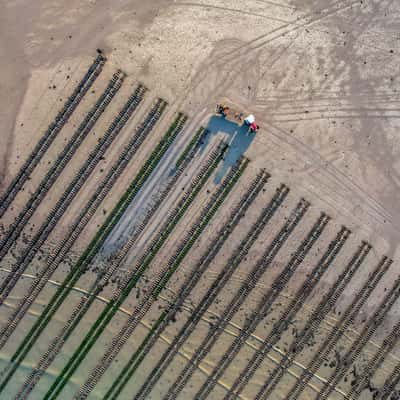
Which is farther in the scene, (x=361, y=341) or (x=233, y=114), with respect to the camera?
(x=361, y=341)

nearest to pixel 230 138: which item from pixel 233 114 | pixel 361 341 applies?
pixel 233 114

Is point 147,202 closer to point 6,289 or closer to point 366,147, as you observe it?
point 6,289

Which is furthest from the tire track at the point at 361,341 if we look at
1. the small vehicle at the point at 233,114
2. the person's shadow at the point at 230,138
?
the small vehicle at the point at 233,114

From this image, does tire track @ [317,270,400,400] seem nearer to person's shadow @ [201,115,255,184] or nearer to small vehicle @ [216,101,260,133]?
person's shadow @ [201,115,255,184]

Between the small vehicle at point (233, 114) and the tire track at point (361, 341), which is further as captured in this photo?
the tire track at point (361, 341)

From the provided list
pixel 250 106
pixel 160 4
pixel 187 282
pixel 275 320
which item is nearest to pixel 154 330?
pixel 187 282

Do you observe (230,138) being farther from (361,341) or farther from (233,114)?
(361,341)

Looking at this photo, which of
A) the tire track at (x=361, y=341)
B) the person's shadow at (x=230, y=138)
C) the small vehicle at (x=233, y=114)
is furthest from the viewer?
the tire track at (x=361, y=341)

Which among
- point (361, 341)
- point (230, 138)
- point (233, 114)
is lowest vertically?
point (361, 341)

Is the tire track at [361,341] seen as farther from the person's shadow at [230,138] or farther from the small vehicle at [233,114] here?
the small vehicle at [233,114]
